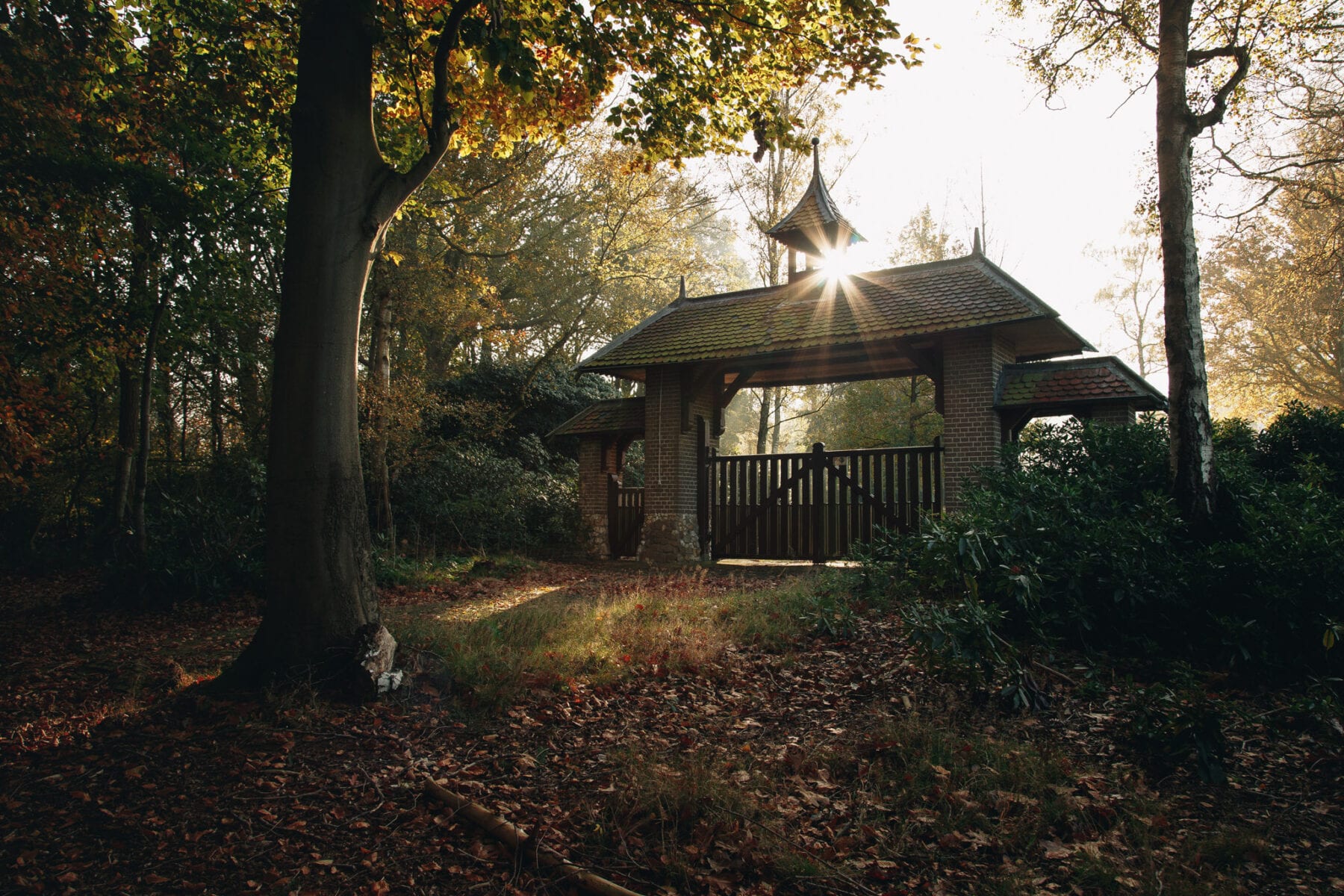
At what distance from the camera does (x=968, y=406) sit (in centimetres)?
1142

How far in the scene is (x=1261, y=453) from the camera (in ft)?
30.0

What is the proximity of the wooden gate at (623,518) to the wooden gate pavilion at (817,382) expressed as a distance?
0.10ft

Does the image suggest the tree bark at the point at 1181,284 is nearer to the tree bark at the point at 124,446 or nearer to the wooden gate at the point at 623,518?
the wooden gate at the point at 623,518

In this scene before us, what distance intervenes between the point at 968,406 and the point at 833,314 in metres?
2.87

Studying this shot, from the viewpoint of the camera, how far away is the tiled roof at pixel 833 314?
11.4 m

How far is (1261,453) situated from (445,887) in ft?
34.4

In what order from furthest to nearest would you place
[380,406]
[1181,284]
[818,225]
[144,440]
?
[818,225], [380,406], [144,440], [1181,284]

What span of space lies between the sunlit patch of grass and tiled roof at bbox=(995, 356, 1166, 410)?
201 inches

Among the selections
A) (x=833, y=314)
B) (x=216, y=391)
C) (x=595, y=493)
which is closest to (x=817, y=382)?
(x=833, y=314)

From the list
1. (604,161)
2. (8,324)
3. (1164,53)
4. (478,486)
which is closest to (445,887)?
(8,324)

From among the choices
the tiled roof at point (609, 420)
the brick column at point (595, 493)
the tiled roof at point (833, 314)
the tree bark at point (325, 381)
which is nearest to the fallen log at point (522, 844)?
the tree bark at point (325, 381)

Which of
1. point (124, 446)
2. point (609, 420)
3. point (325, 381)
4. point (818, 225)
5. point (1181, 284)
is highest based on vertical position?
point (818, 225)

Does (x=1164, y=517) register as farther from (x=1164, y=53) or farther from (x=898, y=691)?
(x=1164, y=53)

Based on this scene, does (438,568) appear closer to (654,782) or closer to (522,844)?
(654,782)
